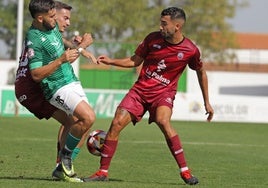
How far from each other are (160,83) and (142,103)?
0.35m

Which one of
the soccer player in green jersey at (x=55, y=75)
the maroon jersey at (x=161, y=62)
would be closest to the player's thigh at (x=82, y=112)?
the soccer player in green jersey at (x=55, y=75)

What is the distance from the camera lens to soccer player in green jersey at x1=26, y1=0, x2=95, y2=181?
464 inches

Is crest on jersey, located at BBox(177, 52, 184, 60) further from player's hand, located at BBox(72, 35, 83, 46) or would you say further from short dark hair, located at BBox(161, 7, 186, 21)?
player's hand, located at BBox(72, 35, 83, 46)

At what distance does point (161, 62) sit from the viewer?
41.1 feet

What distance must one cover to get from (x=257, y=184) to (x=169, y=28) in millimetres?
2303

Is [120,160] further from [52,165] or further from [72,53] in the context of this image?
[72,53]

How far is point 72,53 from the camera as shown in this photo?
11469 millimetres

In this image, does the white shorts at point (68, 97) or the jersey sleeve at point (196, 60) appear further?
the jersey sleeve at point (196, 60)

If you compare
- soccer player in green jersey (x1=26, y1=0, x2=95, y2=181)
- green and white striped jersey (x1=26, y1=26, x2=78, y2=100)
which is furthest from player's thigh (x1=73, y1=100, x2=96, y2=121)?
green and white striped jersey (x1=26, y1=26, x2=78, y2=100)

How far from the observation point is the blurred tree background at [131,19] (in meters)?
66.9

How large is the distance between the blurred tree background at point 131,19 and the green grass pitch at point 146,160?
40715 millimetres

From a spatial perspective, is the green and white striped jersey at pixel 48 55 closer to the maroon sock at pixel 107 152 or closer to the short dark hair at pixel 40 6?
the short dark hair at pixel 40 6

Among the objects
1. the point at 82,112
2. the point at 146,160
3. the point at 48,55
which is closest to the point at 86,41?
the point at 48,55

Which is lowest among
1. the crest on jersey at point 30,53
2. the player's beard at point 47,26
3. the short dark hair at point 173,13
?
the crest on jersey at point 30,53
